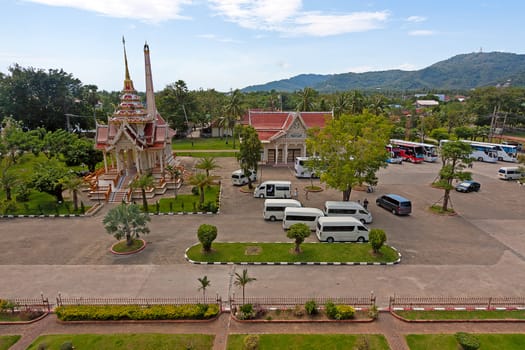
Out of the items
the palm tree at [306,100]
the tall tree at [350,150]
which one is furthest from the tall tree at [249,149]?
the palm tree at [306,100]

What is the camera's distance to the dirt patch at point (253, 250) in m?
21.1

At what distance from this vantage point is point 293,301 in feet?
53.8

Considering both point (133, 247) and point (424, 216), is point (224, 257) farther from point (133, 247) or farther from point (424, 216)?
point (424, 216)

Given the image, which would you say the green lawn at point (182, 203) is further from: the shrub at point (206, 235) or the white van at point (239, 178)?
the shrub at point (206, 235)

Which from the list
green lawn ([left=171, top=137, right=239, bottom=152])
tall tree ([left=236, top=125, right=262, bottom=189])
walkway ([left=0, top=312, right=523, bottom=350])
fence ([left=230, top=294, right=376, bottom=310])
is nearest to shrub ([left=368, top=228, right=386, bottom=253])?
fence ([left=230, top=294, right=376, bottom=310])

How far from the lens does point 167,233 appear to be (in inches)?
968

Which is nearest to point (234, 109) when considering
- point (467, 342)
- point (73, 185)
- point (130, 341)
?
point (73, 185)

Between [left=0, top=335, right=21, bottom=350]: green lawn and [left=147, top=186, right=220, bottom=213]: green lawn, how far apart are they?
15.4m

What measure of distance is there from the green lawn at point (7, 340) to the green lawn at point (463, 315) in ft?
56.4

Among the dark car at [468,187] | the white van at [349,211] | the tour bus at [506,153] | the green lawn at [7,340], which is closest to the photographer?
the green lawn at [7,340]

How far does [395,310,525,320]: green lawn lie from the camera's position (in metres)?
15.2

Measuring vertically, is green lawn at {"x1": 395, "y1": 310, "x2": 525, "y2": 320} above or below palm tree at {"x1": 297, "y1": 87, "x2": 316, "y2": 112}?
below

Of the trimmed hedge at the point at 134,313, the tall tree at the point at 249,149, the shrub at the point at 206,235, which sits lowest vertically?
the trimmed hedge at the point at 134,313

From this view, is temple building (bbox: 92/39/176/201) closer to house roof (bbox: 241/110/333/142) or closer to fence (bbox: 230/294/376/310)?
house roof (bbox: 241/110/333/142)
